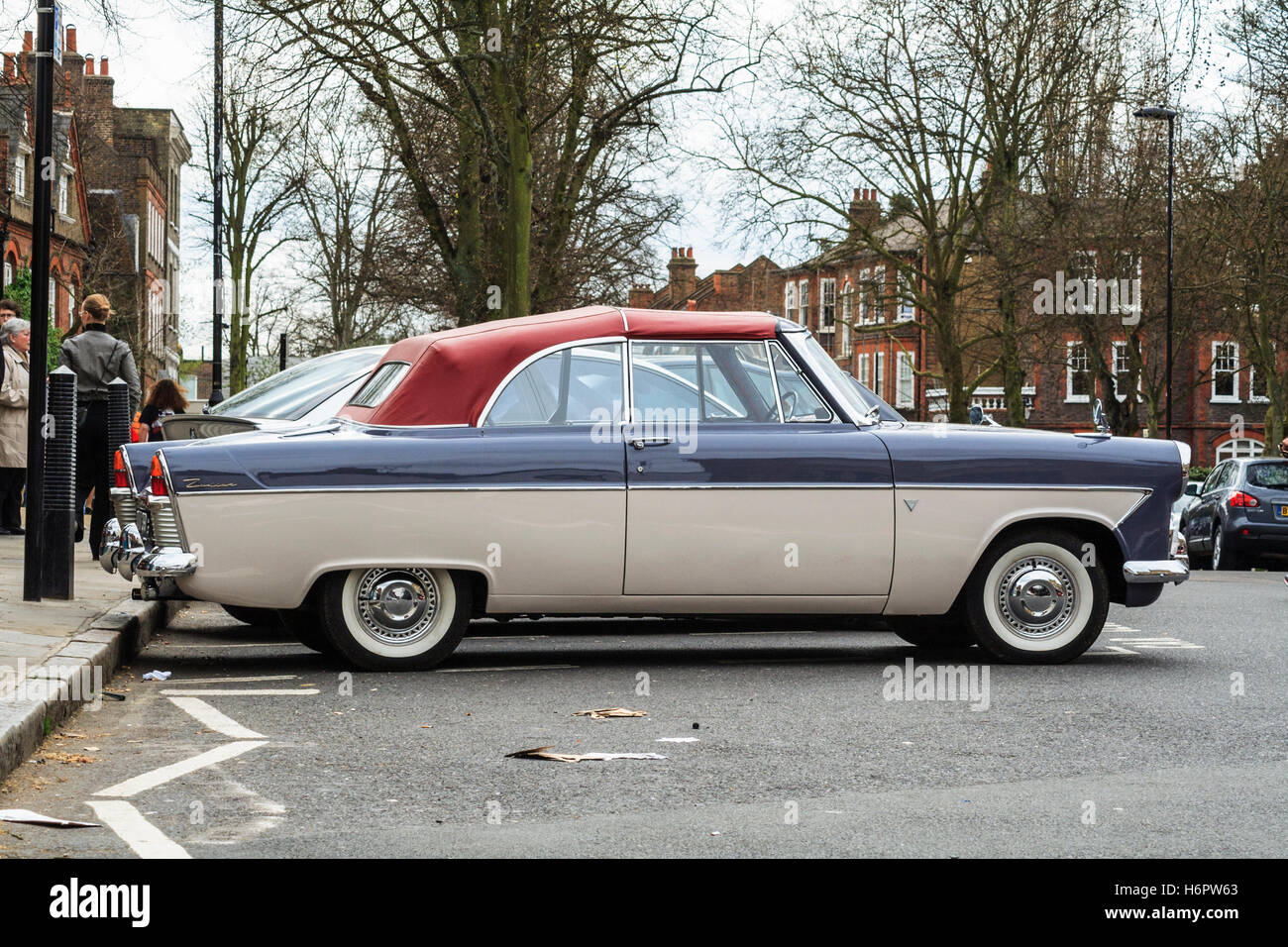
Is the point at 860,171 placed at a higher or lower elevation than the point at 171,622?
higher

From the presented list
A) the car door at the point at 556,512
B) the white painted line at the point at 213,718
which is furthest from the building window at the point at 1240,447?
the white painted line at the point at 213,718

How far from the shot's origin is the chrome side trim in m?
9.12

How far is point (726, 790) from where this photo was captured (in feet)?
19.2

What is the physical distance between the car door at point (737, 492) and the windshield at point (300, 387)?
3026 millimetres

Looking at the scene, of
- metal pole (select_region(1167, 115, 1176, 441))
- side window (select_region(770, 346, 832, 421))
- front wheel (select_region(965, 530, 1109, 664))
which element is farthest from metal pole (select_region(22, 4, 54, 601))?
metal pole (select_region(1167, 115, 1176, 441))

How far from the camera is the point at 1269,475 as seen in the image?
23.2 m

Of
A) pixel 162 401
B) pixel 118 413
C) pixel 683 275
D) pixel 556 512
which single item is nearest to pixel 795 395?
pixel 556 512

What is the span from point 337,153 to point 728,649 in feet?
135

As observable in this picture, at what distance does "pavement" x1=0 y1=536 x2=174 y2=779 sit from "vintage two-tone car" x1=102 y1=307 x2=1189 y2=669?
50 cm

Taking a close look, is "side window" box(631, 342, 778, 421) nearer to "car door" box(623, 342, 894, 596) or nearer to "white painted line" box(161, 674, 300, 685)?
"car door" box(623, 342, 894, 596)

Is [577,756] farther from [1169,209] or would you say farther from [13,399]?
[1169,209]

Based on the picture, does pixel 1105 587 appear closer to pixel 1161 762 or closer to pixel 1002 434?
pixel 1002 434
